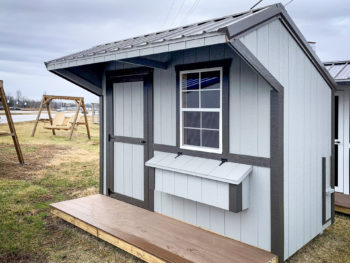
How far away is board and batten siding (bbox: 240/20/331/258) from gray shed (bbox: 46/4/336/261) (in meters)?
0.01

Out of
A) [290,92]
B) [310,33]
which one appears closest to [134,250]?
[290,92]

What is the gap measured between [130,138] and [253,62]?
2.56m

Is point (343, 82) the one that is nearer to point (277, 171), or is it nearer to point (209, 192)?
point (277, 171)

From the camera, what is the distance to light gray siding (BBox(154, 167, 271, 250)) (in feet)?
10.6

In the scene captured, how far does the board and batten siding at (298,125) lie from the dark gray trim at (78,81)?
305cm

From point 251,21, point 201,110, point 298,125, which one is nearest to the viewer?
point 251,21

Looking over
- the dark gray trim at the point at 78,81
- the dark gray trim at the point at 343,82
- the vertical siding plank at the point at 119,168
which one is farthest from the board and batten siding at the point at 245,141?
the dark gray trim at the point at 343,82

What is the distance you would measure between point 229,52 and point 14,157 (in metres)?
8.61

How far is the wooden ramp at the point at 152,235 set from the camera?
3.04m

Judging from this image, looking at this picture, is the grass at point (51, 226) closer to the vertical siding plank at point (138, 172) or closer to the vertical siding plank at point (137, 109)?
the vertical siding plank at point (138, 172)

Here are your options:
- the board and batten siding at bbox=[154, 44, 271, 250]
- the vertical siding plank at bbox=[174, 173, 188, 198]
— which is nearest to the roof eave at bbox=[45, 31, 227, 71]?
the board and batten siding at bbox=[154, 44, 271, 250]

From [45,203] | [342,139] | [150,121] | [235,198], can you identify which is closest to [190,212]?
[235,198]

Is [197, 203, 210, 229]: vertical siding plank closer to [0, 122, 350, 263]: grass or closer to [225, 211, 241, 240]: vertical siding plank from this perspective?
[225, 211, 241, 240]: vertical siding plank

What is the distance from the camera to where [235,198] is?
10.1 ft
